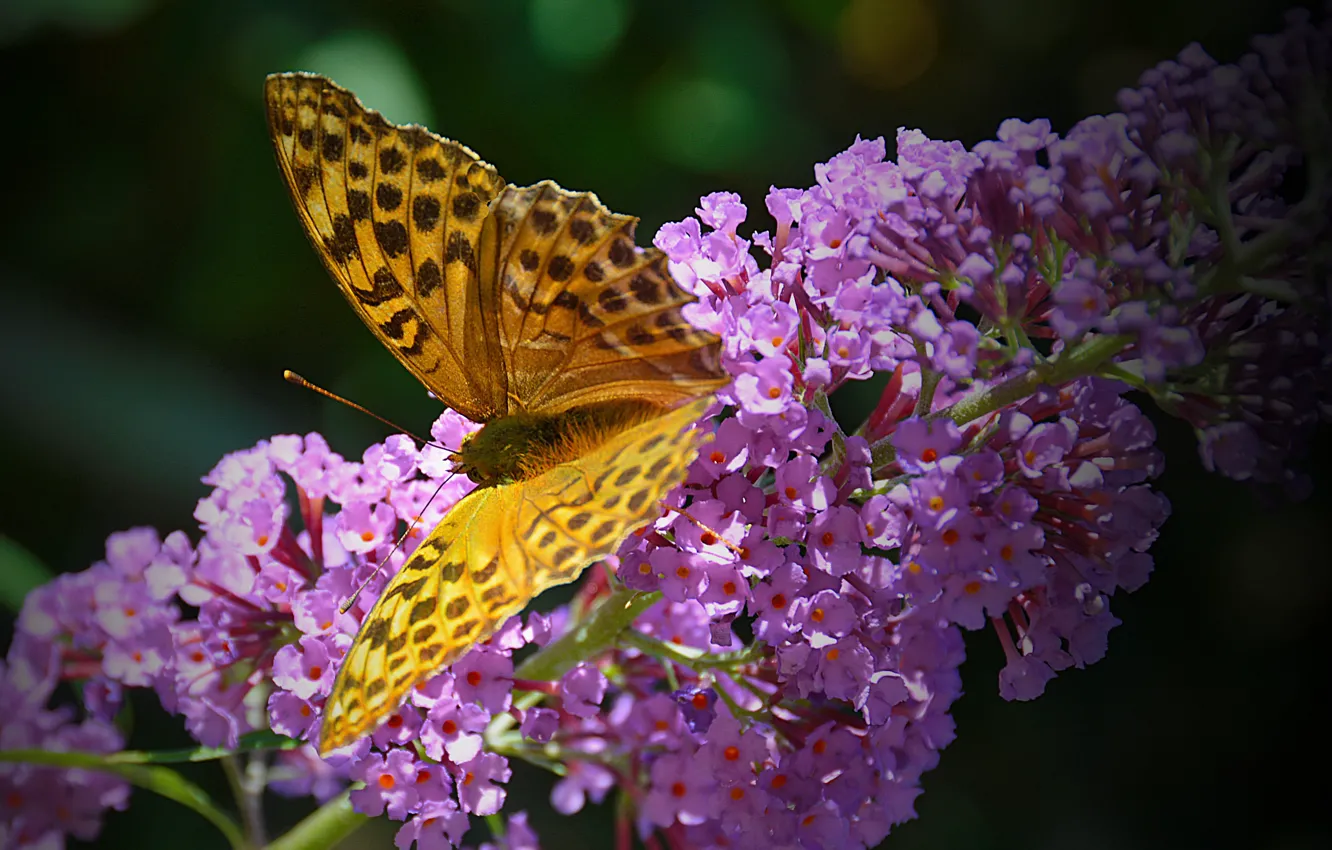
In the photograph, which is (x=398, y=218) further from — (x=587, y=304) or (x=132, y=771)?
(x=132, y=771)

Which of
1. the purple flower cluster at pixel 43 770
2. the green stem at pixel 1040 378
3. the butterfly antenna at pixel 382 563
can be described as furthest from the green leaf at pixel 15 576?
Result: the green stem at pixel 1040 378

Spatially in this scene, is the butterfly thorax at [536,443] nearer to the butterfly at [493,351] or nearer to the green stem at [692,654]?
the butterfly at [493,351]

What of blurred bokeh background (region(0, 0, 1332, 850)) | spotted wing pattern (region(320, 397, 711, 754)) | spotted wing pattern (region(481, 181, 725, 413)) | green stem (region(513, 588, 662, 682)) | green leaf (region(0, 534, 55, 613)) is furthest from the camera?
blurred bokeh background (region(0, 0, 1332, 850))

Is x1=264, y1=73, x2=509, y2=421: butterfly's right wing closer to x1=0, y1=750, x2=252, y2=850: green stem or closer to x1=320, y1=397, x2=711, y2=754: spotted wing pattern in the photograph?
x1=320, y1=397, x2=711, y2=754: spotted wing pattern

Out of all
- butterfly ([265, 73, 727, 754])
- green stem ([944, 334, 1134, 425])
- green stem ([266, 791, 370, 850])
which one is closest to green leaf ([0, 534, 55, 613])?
green stem ([266, 791, 370, 850])

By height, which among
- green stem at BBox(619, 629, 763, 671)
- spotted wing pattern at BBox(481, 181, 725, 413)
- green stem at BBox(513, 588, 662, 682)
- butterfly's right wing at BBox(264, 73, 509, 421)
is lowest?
green stem at BBox(619, 629, 763, 671)

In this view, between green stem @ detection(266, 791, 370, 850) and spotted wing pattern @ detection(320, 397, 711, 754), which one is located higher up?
spotted wing pattern @ detection(320, 397, 711, 754)

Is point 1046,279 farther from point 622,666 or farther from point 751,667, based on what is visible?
point 622,666
